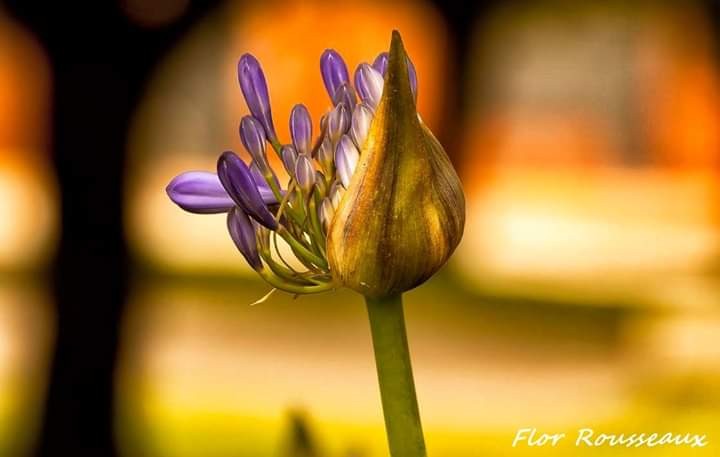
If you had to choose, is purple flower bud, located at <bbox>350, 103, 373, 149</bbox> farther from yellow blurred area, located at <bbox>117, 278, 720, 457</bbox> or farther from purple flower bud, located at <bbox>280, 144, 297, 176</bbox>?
yellow blurred area, located at <bbox>117, 278, 720, 457</bbox>

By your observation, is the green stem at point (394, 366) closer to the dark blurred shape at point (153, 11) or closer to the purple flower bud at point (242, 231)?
the purple flower bud at point (242, 231)

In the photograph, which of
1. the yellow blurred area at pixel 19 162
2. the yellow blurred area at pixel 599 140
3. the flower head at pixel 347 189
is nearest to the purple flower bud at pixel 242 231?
the flower head at pixel 347 189

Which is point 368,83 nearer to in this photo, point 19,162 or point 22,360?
point 22,360

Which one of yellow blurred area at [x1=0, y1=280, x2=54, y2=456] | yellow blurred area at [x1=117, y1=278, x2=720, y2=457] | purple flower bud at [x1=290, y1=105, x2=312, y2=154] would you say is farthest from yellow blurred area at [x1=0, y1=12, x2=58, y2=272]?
purple flower bud at [x1=290, y1=105, x2=312, y2=154]

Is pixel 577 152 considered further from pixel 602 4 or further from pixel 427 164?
pixel 427 164

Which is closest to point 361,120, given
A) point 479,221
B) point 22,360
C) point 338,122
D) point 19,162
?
point 338,122

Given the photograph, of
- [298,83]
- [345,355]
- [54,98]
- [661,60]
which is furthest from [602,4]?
[54,98]
